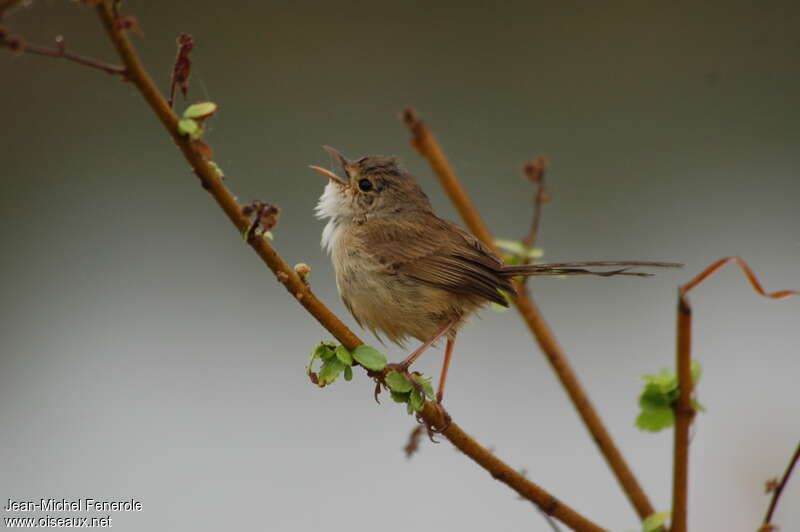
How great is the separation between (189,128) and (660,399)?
3.78 ft

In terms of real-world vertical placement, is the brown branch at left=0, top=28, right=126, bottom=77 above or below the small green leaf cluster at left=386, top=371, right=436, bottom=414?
above

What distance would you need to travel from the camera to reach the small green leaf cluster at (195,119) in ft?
5.50

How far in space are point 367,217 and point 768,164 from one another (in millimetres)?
3690

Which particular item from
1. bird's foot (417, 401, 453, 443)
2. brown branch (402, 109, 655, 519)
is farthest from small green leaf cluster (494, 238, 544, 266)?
bird's foot (417, 401, 453, 443)

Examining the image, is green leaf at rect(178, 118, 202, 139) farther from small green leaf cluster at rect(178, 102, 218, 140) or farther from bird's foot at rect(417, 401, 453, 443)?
bird's foot at rect(417, 401, 453, 443)

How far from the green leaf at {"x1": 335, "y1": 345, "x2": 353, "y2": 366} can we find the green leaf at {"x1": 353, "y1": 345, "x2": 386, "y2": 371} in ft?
0.05

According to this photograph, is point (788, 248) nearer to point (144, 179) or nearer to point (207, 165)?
point (144, 179)

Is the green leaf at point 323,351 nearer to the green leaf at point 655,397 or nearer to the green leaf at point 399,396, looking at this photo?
the green leaf at point 399,396

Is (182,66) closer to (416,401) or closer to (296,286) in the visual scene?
(296,286)

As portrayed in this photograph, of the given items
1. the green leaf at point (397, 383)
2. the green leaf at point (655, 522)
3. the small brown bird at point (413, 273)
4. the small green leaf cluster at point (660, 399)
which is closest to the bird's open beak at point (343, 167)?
the small brown bird at point (413, 273)

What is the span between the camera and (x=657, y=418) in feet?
6.30

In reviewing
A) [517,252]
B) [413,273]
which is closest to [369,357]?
[517,252]

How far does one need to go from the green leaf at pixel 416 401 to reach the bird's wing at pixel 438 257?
3.13ft

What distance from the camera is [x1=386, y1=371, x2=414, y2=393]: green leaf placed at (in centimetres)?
202
